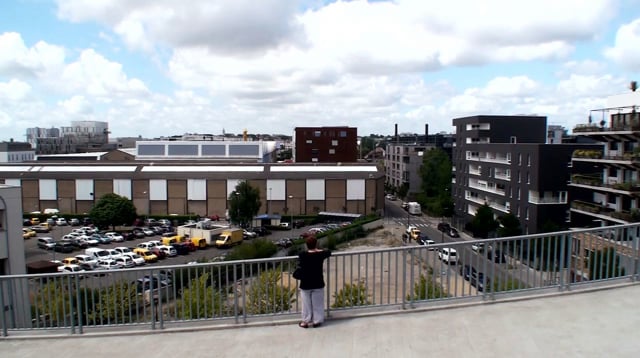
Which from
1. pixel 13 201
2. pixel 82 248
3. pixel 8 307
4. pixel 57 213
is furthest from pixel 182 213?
pixel 8 307

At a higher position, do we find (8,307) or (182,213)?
(8,307)

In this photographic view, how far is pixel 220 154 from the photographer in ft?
249

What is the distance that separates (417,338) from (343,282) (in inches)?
52.7

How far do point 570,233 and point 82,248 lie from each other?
3921 centimetres

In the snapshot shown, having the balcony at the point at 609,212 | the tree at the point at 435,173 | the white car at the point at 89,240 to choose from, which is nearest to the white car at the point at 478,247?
the balcony at the point at 609,212

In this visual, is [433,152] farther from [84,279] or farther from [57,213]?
[84,279]

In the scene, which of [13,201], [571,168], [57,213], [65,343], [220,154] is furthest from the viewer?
[220,154]

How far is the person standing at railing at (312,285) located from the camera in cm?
532

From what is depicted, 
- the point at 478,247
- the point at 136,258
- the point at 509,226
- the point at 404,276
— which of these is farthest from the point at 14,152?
the point at 478,247

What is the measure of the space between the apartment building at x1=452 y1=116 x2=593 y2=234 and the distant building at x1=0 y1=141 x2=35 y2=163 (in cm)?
8079

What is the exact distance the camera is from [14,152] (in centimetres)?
9438

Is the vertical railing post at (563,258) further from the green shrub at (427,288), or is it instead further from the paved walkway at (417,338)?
the green shrub at (427,288)

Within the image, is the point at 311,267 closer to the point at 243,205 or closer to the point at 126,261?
the point at 126,261

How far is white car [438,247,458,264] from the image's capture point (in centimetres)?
574
